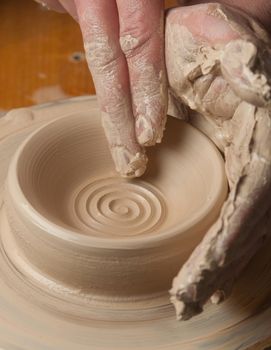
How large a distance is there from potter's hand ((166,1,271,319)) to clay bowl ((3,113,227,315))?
0.12m

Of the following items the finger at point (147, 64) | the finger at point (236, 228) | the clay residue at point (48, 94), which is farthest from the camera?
the clay residue at point (48, 94)

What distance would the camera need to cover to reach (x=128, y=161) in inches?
59.0

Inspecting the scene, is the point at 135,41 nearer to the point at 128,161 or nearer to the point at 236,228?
the point at 128,161

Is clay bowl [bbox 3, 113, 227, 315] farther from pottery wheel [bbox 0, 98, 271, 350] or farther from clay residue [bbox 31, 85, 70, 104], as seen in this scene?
clay residue [bbox 31, 85, 70, 104]

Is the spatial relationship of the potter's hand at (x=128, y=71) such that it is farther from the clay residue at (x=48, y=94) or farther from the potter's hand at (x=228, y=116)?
the clay residue at (x=48, y=94)

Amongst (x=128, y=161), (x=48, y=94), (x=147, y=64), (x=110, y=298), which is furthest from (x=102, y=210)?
(x=48, y=94)

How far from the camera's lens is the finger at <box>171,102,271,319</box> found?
1.15m

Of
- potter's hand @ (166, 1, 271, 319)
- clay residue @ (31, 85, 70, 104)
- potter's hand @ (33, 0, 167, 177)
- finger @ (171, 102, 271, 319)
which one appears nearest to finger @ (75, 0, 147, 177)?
potter's hand @ (33, 0, 167, 177)

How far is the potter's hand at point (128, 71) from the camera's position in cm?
144

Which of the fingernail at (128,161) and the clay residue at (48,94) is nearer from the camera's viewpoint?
the fingernail at (128,161)

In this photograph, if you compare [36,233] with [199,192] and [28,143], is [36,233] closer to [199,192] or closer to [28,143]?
[28,143]

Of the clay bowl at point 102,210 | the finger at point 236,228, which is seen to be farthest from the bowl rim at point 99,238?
the finger at point 236,228

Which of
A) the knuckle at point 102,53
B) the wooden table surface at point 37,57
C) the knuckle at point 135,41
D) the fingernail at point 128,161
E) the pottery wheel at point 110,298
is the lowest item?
the wooden table surface at point 37,57

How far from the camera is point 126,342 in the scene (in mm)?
1292
